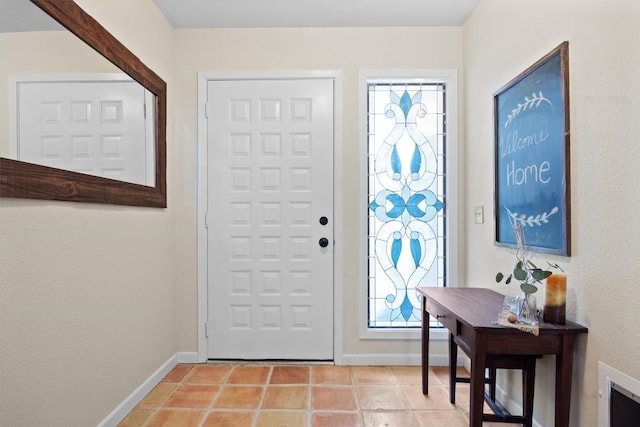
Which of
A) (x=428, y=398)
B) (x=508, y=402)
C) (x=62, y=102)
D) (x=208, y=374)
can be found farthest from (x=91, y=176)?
(x=508, y=402)

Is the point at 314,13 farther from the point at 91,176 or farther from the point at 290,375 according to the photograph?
the point at 290,375

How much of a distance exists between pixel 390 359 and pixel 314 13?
8.59ft

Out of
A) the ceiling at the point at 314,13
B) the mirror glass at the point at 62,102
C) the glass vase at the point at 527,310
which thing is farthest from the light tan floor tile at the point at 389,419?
the ceiling at the point at 314,13

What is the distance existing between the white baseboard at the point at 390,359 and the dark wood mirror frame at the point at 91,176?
1.79 metres

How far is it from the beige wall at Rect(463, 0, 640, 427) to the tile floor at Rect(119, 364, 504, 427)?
0.66 metres

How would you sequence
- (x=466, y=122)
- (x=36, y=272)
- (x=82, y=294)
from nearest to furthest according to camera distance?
(x=36, y=272), (x=82, y=294), (x=466, y=122)

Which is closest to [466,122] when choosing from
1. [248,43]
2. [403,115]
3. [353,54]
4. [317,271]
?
[403,115]

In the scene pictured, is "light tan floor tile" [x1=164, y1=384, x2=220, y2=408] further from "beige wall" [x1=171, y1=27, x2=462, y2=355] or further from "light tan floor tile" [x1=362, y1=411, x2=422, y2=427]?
"light tan floor tile" [x1=362, y1=411, x2=422, y2=427]

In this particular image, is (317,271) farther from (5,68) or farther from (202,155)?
(5,68)

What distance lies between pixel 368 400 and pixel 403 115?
2.02 metres

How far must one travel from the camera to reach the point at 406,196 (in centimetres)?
265

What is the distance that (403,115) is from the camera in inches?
105

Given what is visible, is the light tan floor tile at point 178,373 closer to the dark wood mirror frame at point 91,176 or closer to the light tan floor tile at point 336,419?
the light tan floor tile at point 336,419

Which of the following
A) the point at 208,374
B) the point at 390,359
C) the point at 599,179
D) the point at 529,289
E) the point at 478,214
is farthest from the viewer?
the point at 390,359
